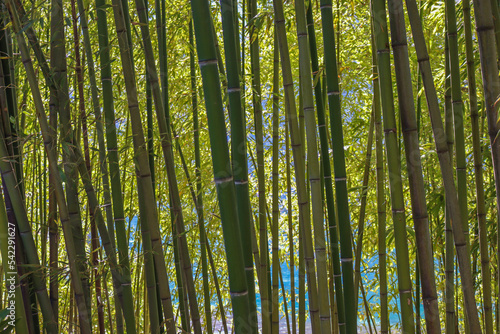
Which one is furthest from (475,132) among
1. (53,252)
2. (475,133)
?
(53,252)

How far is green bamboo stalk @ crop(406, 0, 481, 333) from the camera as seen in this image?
1.28m

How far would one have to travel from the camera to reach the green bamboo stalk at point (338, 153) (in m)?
1.58

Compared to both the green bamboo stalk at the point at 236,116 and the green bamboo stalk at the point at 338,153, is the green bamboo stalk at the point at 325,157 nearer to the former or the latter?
the green bamboo stalk at the point at 338,153

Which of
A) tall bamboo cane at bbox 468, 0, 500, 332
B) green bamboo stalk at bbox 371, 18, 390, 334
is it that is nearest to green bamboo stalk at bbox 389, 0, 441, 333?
tall bamboo cane at bbox 468, 0, 500, 332

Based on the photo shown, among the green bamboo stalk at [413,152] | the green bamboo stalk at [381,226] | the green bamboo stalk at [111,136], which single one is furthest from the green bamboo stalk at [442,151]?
the green bamboo stalk at [111,136]

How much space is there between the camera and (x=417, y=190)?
1302 mm

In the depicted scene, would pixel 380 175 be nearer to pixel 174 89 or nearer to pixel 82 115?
pixel 82 115

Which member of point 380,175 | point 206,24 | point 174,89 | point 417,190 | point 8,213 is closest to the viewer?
point 206,24

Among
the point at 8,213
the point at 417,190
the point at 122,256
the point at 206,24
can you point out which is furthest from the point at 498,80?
the point at 8,213

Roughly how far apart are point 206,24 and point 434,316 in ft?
2.90

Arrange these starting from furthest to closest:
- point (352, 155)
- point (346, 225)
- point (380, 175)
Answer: point (352, 155) < point (380, 175) < point (346, 225)

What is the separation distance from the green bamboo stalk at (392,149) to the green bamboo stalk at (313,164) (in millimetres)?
243

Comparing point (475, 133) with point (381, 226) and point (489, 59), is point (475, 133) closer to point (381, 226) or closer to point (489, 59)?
point (489, 59)

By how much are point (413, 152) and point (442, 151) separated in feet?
0.30
